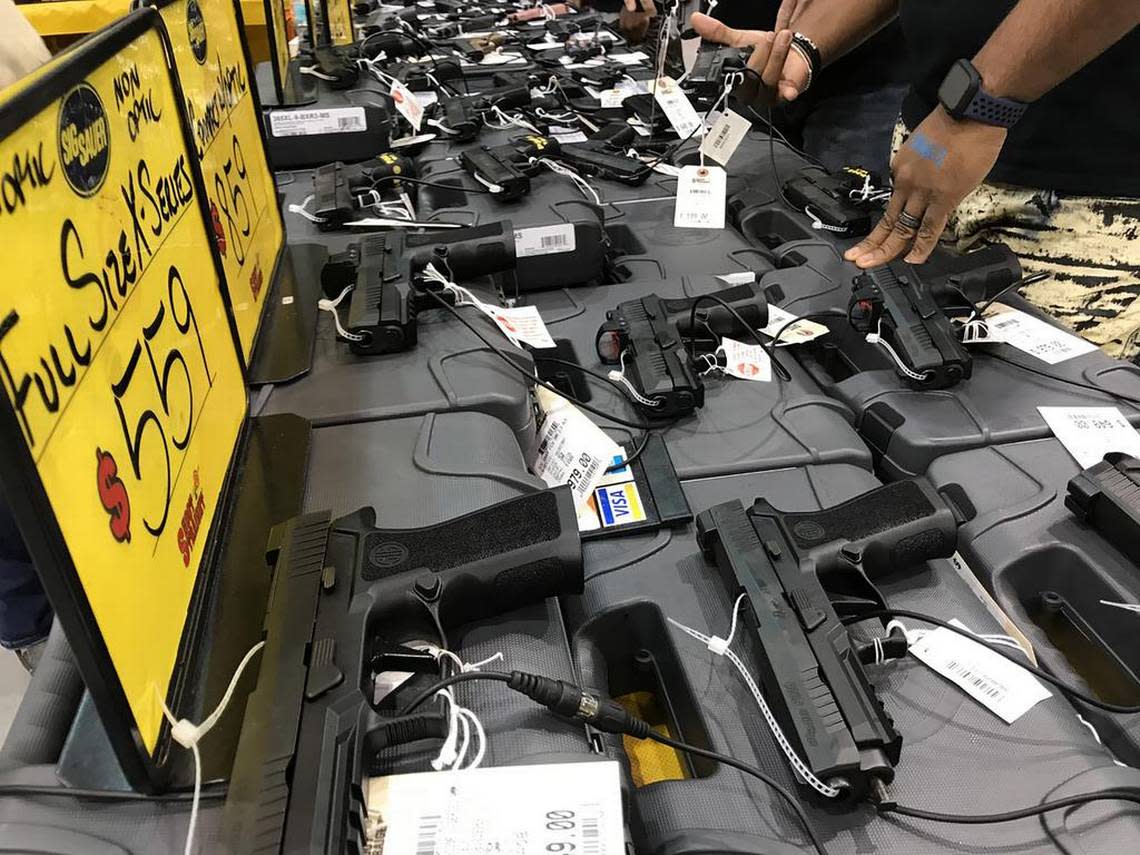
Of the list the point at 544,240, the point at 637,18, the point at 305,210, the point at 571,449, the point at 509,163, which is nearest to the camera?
the point at 571,449

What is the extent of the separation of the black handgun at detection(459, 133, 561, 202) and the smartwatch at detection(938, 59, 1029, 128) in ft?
2.64

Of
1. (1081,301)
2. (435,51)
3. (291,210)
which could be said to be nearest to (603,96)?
(435,51)

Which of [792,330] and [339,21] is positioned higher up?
[339,21]

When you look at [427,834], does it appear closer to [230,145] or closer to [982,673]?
[982,673]

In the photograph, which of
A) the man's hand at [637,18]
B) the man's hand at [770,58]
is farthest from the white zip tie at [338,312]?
the man's hand at [637,18]

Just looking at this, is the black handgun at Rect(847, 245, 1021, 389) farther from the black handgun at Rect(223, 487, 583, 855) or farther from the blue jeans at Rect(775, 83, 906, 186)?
the blue jeans at Rect(775, 83, 906, 186)

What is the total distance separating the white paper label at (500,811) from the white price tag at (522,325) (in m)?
0.71

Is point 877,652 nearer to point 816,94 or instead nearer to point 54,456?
point 54,456

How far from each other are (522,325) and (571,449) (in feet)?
0.95

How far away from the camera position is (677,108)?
6.26ft

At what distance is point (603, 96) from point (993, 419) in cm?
162

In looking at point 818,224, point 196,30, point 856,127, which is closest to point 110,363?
point 196,30

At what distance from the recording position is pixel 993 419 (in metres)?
1.03

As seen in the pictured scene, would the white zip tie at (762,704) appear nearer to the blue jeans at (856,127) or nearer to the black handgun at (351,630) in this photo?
the black handgun at (351,630)
